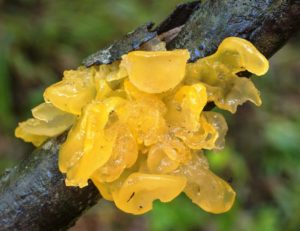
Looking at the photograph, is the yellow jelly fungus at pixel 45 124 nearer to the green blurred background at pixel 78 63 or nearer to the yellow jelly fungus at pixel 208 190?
the yellow jelly fungus at pixel 208 190

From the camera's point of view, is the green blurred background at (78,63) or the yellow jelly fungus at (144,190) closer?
the yellow jelly fungus at (144,190)

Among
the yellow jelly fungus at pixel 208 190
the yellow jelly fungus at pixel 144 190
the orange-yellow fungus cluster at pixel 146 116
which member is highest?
the orange-yellow fungus cluster at pixel 146 116

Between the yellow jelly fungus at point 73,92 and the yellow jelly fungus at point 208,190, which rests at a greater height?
the yellow jelly fungus at point 73,92

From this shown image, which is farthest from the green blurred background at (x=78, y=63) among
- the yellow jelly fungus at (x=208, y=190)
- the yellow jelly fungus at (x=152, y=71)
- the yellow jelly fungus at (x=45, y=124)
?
the yellow jelly fungus at (x=152, y=71)


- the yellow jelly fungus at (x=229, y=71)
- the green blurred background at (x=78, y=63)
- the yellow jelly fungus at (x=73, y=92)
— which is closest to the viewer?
the yellow jelly fungus at (x=229, y=71)

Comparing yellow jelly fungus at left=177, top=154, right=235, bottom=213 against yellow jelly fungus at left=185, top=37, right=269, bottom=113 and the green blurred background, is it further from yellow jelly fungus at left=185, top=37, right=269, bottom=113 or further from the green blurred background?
the green blurred background

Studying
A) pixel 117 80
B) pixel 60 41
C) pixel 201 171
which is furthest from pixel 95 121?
pixel 60 41

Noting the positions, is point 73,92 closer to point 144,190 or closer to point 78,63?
point 144,190

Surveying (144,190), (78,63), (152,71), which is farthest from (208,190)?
(78,63)

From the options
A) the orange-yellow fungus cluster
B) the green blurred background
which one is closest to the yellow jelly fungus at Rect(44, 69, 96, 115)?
the orange-yellow fungus cluster
